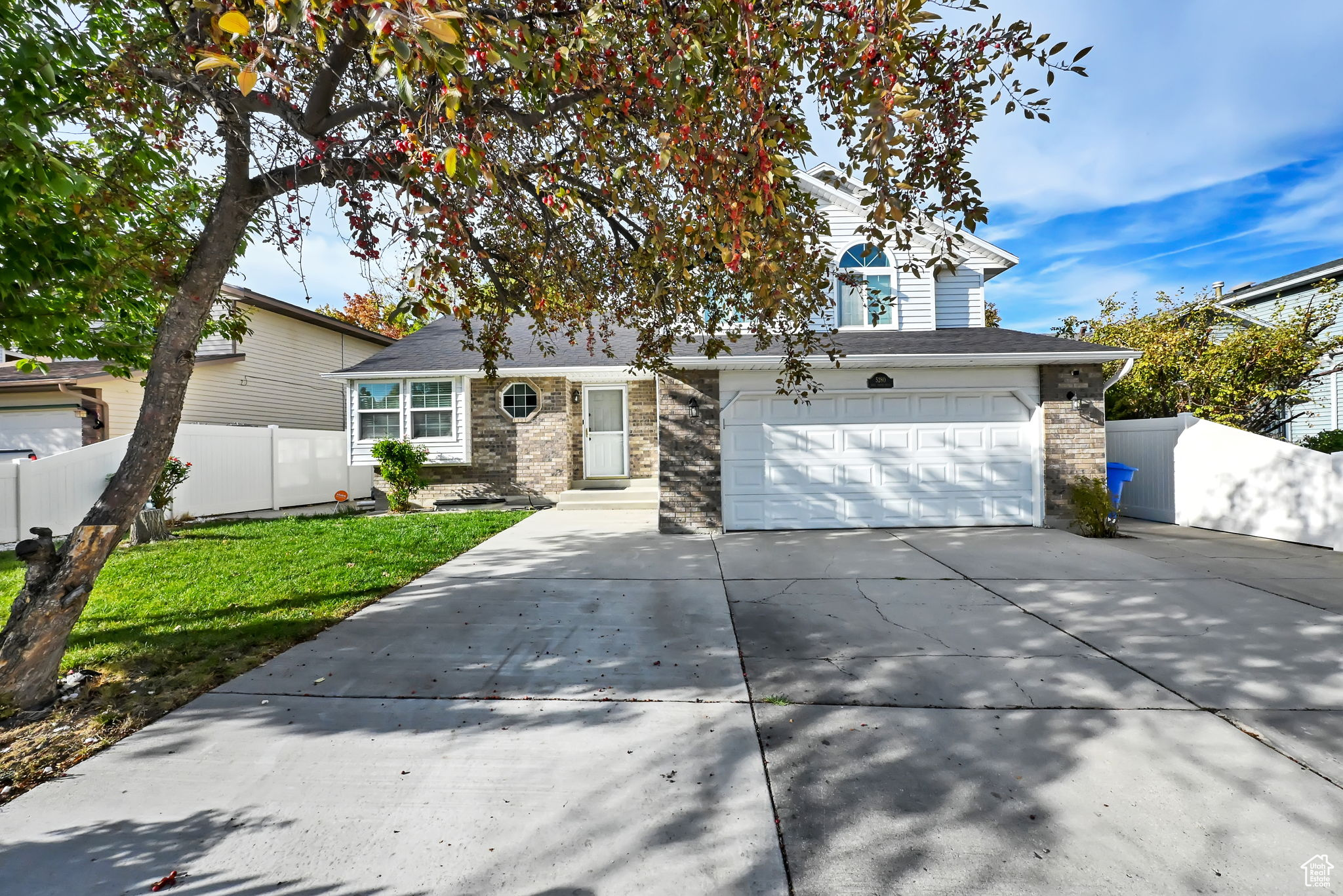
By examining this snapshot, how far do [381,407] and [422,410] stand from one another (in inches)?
35.0

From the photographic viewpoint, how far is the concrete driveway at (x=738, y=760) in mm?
2174

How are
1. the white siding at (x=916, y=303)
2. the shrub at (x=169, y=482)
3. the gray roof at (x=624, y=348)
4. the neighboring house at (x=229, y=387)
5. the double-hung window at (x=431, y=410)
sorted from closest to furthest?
the shrub at (x=169, y=482) → the gray roof at (x=624, y=348) → the white siding at (x=916, y=303) → the neighboring house at (x=229, y=387) → the double-hung window at (x=431, y=410)

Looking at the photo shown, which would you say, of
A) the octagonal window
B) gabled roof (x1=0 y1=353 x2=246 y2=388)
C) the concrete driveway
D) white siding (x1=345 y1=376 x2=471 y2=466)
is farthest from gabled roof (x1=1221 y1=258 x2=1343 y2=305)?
gabled roof (x1=0 y1=353 x2=246 y2=388)

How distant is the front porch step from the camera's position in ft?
37.5

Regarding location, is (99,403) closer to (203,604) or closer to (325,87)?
(203,604)

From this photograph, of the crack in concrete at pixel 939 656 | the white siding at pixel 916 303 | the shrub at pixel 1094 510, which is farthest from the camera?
the white siding at pixel 916 303

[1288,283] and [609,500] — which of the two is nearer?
[609,500]

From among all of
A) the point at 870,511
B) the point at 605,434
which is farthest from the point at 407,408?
the point at 870,511

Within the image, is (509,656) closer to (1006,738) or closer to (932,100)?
(1006,738)

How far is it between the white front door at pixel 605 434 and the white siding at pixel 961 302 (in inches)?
256

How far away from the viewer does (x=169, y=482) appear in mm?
9219

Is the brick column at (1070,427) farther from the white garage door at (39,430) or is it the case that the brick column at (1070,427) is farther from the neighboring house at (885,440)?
the white garage door at (39,430)

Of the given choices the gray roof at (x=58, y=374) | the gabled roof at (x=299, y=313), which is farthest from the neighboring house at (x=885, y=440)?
the gray roof at (x=58, y=374)

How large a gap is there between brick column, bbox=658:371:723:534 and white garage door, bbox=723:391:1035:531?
20 cm
